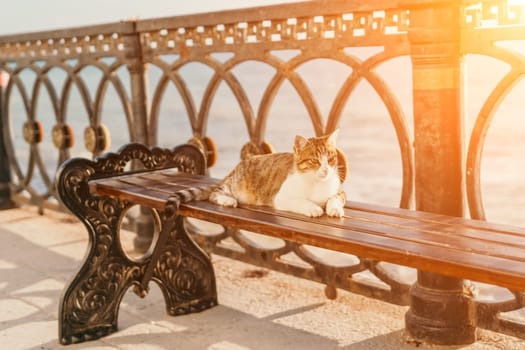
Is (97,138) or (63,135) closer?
(97,138)

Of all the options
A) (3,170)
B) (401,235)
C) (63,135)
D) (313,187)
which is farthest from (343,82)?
(3,170)

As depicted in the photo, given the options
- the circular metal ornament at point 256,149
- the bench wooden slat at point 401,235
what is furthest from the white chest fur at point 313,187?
the circular metal ornament at point 256,149

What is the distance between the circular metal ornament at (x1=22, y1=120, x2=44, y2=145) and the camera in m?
7.00

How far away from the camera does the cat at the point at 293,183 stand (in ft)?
10.3

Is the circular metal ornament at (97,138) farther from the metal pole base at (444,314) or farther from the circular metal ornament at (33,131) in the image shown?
the metal pole base at (444,314)

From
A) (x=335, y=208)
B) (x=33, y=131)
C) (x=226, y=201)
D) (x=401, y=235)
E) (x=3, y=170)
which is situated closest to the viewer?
(x=401, y=235)

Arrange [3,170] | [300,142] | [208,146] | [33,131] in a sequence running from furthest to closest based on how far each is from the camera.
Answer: [3,170]
[33,131]
[208,146]
[300,142]

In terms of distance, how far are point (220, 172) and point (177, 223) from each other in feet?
17.7

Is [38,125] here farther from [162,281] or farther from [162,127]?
[162,127]

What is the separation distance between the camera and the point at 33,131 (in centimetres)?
700

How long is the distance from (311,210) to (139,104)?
2.87 metres

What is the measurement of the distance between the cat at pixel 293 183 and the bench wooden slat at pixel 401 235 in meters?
0.07

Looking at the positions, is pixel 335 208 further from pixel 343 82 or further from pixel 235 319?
pixel 343 82

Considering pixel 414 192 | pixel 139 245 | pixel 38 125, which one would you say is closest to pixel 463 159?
pixel 414 192
